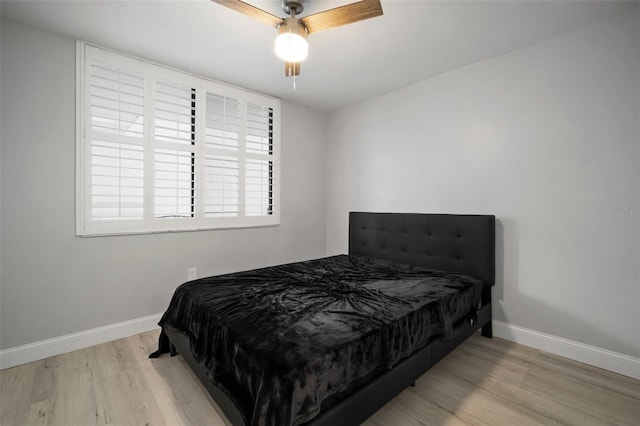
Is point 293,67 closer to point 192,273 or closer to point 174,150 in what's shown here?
point 174,150

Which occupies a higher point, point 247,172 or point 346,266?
point 247,172

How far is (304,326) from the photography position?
1.50 metres

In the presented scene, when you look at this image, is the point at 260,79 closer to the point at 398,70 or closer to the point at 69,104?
the point at 398,70

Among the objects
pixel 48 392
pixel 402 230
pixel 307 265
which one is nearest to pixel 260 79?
pixel 307 265

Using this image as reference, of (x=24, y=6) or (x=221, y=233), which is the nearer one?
(x=24, y=6)

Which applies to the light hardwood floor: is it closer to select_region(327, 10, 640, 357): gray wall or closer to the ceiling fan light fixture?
select_region(327, 10, 640, 357): gray wall

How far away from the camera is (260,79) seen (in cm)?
304

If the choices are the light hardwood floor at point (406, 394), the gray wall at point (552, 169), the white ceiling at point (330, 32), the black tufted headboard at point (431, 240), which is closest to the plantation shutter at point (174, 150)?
the white ceiling at point (330, 32)

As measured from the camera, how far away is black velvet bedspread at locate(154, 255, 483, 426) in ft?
3.93

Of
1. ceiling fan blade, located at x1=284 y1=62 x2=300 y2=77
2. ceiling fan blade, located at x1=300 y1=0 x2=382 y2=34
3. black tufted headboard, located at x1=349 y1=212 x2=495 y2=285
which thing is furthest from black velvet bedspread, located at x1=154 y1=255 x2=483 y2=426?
ceiling fan blade, located at x1=300 y1=0 x2=382 y2=34

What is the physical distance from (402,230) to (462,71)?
5.52 feet

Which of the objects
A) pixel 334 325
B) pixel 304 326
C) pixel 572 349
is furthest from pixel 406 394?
pixel 572 349

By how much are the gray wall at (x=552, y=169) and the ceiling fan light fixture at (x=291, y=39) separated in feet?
5.91

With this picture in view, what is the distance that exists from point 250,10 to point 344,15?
1.77 feet
